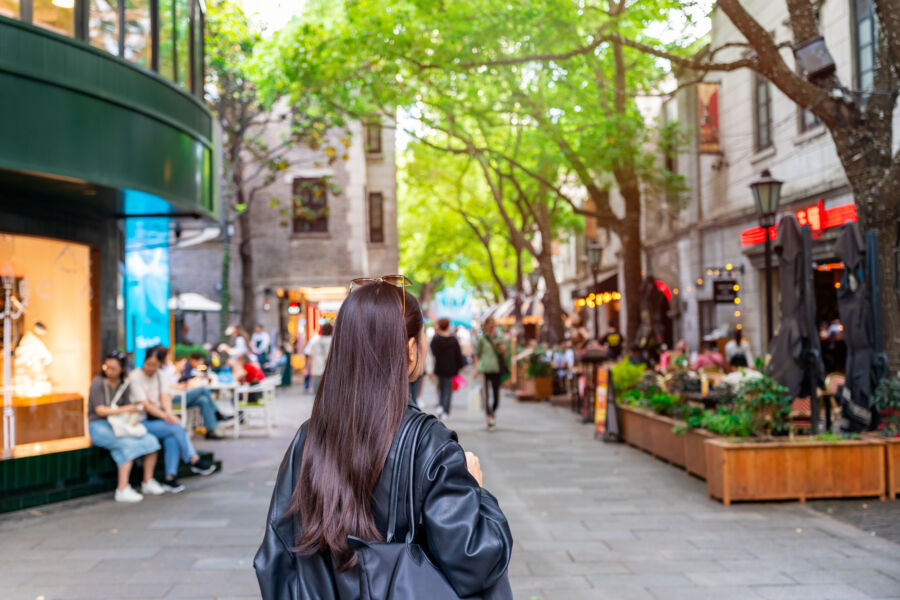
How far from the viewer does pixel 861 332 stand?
1010cm

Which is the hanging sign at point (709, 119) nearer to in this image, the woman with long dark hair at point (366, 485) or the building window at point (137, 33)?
the building window at point (137, 33)

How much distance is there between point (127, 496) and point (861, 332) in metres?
8.05

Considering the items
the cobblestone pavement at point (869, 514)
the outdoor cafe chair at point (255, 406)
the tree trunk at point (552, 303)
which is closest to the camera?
the cobblestone pavement at point (869, 514)

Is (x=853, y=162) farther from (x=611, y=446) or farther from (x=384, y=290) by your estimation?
(x=384, y=290)

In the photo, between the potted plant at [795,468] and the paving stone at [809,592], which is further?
the potted plant at [795,468]

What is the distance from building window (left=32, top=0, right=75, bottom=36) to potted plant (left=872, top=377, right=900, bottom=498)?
8884mm

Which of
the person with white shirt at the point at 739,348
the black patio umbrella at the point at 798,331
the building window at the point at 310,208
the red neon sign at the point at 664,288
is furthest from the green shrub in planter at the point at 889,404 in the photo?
the building window at the point at 310,208

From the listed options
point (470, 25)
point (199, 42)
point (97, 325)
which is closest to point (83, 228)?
point (97, 325)

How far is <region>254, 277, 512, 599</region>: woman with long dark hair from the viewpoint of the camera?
7.50 ft

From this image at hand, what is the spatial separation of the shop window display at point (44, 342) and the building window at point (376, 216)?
25918 mm

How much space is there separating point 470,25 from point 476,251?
33006 mm

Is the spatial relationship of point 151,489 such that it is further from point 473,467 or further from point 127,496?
point 473,467

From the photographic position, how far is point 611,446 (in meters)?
13.6

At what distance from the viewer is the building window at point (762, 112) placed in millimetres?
20031
